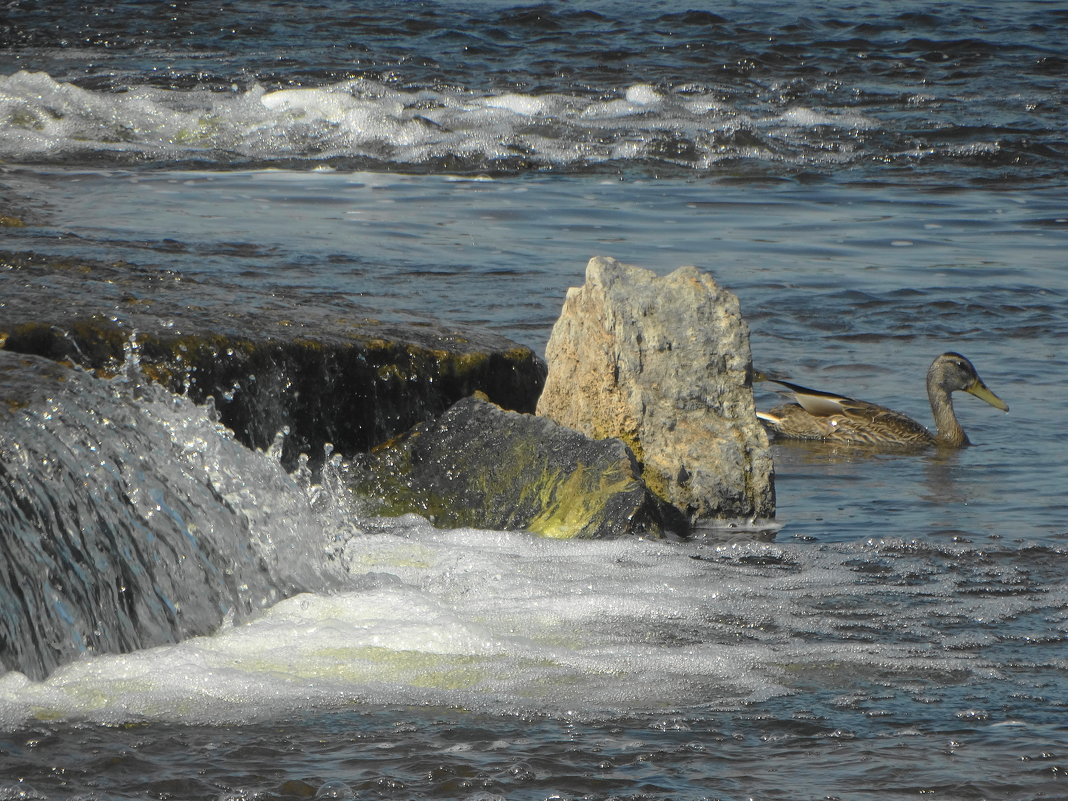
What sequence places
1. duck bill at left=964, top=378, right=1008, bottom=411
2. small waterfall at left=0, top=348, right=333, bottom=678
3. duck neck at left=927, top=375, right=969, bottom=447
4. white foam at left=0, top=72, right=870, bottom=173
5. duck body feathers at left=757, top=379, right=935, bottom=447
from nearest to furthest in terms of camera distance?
small waterfall at left=0, top=348, right=333, bottom=678 < duck body feathers at left=757, top=379, right=935, bottom=447 < duck neck at left=927, top=375, right=969, bottom=447 < duck bill at left=964, top=378, right=1008, bottom=411 < white foam at left=0, top=72, right=870, bottom=173

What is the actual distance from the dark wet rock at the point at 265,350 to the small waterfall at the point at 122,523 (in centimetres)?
51

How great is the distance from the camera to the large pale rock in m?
6.53

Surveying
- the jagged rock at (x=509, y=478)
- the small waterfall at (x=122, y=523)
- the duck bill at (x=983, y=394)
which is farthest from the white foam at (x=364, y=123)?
the small waterfall at (x=122, y=523)

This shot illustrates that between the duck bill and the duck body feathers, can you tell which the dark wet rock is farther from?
the duck bill

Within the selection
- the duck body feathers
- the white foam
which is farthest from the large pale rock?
the white foam

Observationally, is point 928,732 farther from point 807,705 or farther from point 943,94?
point 943,94

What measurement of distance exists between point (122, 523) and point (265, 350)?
5.50ft

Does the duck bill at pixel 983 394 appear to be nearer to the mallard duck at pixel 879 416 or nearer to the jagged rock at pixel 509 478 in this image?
the mallard duck at pixel 879 416

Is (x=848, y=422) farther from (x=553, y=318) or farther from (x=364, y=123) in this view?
(x=364, y=123)

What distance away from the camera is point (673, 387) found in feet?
21.6

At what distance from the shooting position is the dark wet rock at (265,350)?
235 inches

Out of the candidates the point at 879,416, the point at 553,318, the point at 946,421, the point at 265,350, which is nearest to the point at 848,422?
the point at 879,416

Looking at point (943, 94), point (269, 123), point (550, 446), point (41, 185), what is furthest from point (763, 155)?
point (550, 446)

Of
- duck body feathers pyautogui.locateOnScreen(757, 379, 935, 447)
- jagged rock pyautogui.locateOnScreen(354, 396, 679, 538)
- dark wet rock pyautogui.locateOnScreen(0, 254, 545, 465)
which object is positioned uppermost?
dark wet rock pyautogui.locateOnScreen(0, 254, 545, 465)
